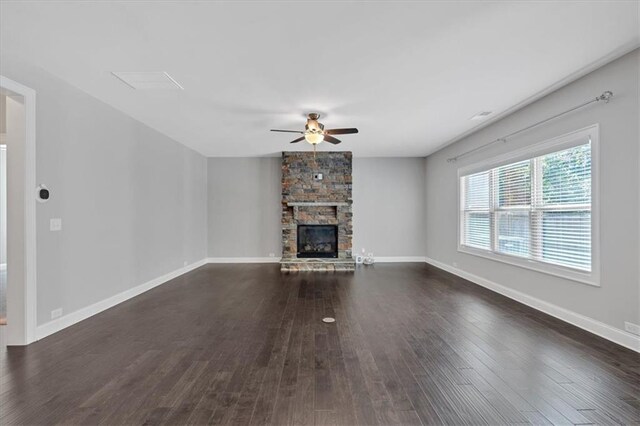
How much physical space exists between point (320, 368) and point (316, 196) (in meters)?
4.78

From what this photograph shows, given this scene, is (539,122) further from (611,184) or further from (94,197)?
(94,197)

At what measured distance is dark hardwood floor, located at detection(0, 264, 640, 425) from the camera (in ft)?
5.54

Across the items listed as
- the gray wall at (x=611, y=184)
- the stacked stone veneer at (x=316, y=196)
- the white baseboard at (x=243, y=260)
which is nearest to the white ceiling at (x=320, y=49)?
the gray wall at (x=611, y=184)

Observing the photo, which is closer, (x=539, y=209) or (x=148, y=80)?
(x=148, y=80)

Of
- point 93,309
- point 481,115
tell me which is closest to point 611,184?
point 481,115

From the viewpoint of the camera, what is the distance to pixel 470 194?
5.28 meters

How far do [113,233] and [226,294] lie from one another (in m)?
1.77

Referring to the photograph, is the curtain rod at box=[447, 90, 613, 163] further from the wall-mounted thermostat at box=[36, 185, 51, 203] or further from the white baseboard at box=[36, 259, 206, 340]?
the white baseboard at box=[36, 259, 206, 340]

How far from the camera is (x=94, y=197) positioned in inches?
134

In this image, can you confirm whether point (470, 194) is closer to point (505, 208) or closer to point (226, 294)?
point (505, 208)

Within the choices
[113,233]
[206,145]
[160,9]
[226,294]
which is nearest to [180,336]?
[226,294]

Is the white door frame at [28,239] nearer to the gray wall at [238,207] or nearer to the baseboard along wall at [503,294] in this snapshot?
the baseboard along wall at [503,294]

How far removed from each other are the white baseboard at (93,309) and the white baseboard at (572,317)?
5.58 meters

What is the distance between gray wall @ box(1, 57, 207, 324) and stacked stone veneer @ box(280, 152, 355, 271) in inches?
97.6
